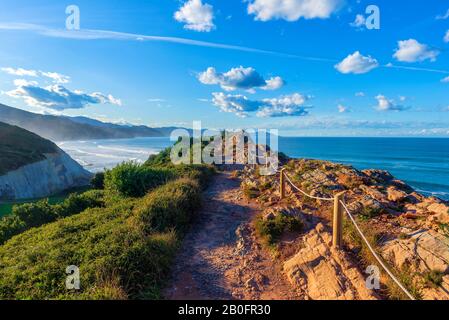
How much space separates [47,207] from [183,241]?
7.16 m

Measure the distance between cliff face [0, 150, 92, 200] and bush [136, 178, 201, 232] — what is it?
2708 cm

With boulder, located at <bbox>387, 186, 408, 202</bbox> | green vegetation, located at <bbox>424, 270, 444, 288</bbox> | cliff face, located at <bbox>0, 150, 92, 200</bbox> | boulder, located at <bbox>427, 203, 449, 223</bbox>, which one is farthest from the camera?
cliff face, located at <bbox>0, 150, 92, 200</bbox>

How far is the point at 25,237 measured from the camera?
8.32 meters

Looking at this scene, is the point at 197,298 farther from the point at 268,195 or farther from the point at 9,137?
the point at 9,137

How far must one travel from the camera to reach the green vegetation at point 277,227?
24.5 ft

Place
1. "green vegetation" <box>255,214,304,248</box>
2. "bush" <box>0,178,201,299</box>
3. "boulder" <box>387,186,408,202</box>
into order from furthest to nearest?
"boulder" <box>387,186,408,202</box>
"green vegetation" <box>255,214,304,248</box>
"bush" <box>0,178,201,299</box>

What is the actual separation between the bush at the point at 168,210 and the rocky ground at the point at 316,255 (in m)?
0.53

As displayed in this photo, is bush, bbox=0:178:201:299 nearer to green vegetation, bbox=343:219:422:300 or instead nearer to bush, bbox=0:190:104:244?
bush, bbox=0:190:104:244

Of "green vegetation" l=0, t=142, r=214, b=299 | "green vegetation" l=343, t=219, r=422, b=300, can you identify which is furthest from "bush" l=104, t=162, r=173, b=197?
"green vegetation" l=343, t=219, r=422, b=300

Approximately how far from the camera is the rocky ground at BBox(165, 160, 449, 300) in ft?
16.4

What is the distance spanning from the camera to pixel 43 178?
3394cm

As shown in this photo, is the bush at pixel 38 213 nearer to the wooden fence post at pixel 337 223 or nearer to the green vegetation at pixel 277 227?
the green vegetation at pixel 277 227

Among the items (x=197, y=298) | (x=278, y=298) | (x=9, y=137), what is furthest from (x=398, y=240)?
(x=9, y=137)
